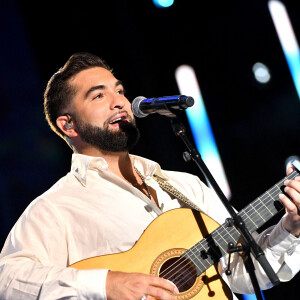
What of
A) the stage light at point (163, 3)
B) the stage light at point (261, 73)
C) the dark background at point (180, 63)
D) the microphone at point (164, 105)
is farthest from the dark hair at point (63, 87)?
the stage light at point (261, 73)

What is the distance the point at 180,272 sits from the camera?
2352mm

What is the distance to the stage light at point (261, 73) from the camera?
496 cm

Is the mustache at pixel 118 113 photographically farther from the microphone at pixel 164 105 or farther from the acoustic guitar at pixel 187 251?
the acoustic guitar at pixel 187 251

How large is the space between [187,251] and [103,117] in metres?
1.08

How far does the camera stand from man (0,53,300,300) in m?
2.16

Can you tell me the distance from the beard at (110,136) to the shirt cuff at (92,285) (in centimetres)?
106

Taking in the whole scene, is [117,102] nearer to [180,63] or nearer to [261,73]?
[180,63]

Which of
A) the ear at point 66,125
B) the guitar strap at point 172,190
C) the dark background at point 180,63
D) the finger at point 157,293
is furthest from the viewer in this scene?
the dark background at point 180,63

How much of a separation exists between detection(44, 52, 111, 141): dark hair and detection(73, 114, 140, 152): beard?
9.8 inches

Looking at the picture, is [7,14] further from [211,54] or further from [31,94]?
[211,54]

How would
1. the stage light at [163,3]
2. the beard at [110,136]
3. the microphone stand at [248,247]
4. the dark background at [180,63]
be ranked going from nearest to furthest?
the microphone stand at [248,247] → the beard at [110,136] → the dark background at [180,63] → the stage light at [163,3]

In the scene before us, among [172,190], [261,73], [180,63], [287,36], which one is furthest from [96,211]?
[287,36]

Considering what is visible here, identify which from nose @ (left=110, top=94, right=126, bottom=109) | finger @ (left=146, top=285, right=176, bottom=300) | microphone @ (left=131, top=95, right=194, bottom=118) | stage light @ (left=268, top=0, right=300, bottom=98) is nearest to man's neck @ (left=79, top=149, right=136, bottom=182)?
nose @ (left=110, top=94, right=126, bottom=109)

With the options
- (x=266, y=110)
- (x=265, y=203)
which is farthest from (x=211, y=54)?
(x=265, y=203)
